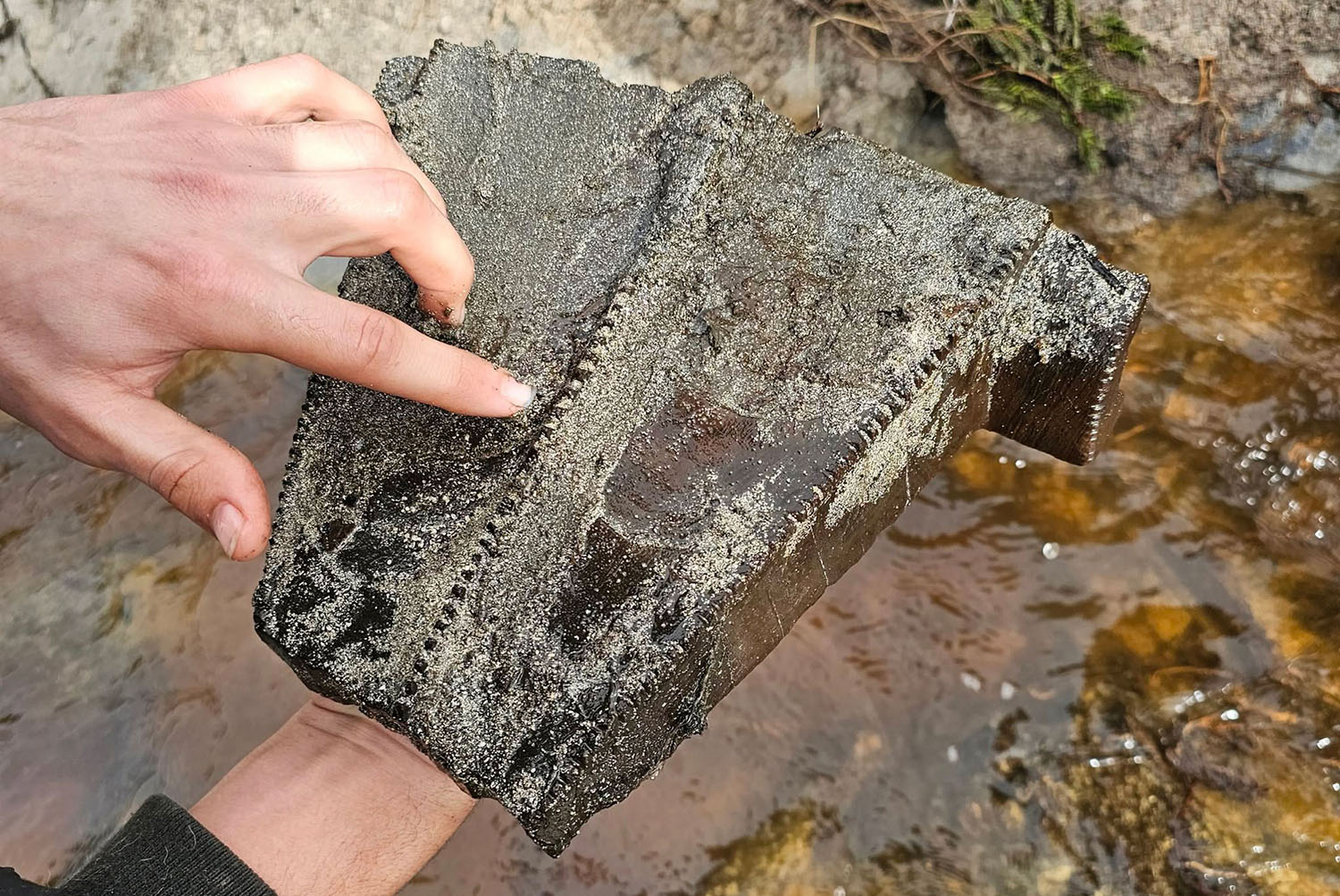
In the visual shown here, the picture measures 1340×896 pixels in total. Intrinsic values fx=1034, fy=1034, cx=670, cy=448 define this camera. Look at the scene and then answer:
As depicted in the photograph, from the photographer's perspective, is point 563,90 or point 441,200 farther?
point 563,90

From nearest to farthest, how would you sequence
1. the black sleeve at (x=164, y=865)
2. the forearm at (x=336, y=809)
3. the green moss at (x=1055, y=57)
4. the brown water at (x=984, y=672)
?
the black sleeve at (x=164, y=865) < the forearm at (x=336, y=809) < the brown water at (x=984, y=672) < the green moss at (x=1055, y=57)

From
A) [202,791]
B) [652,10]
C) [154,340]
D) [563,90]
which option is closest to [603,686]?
[154,340]

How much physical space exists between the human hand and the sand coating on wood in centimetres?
22

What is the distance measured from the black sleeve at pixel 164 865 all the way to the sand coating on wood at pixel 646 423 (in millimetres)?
361

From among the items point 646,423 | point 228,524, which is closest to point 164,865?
point 228,524

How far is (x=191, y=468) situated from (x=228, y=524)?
0.13 meters

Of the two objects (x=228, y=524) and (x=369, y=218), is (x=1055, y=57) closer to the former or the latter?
(x=369, y=218)

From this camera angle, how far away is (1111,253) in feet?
12.5

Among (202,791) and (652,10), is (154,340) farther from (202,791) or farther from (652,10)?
(652,10)

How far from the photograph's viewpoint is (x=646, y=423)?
199cm

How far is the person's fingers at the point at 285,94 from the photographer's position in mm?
2094

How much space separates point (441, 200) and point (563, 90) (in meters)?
0.42

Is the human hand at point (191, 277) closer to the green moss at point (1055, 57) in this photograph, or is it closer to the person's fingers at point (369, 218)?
the person's fingers at point (369, 218)

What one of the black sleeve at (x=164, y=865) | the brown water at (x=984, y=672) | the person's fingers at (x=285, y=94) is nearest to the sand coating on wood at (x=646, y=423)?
the person's fingers at (x=285, y=94)
